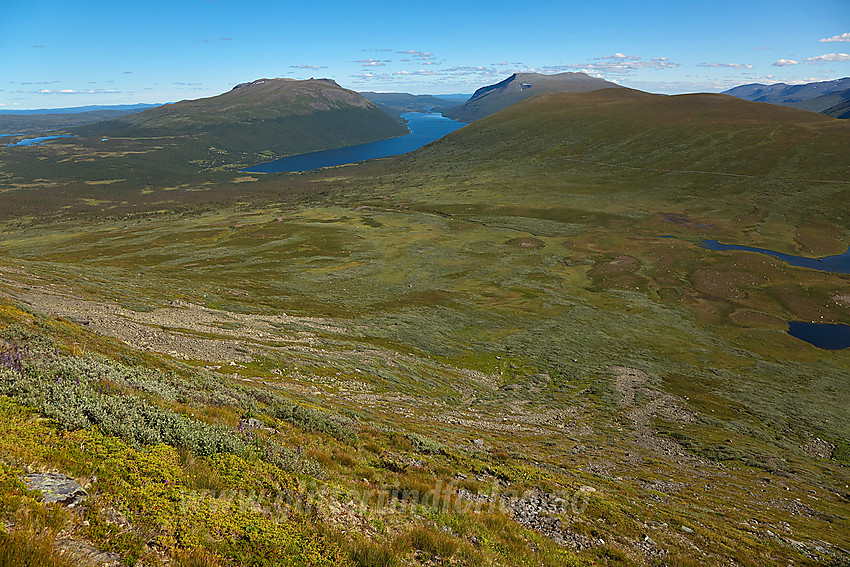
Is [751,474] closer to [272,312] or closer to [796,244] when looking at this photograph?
[272,312]

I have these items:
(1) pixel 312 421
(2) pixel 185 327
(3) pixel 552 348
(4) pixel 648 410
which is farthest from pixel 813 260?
(2) pixel 185 327

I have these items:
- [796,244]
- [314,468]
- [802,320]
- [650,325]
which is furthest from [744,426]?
[796,244]

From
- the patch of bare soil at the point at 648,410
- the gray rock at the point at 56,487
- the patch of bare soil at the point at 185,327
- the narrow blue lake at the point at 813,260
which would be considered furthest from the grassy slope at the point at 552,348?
the gray rock at the point at 56,487

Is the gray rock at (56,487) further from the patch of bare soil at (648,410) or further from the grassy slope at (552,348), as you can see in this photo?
the patch of bare soil at (648,410)

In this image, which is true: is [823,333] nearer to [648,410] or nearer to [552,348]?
[552,348]

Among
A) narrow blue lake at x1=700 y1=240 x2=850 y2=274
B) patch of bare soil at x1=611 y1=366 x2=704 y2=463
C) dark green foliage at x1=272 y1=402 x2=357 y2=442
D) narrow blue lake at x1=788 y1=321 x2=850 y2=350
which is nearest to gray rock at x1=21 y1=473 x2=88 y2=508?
dark green foliage at x1=272 y1=402 x2=357 y2=442

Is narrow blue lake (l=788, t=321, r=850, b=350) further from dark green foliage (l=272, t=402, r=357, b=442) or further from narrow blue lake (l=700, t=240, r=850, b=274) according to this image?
dark green foliage (l=272, t=402, r=357, b=442)
